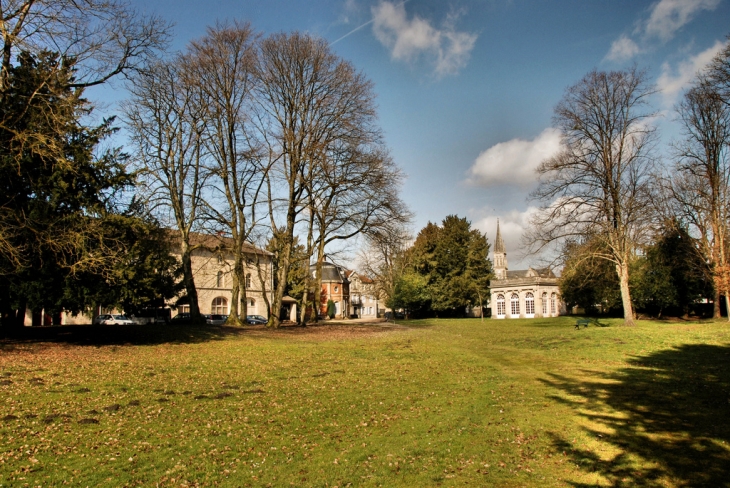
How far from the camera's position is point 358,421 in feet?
28.7

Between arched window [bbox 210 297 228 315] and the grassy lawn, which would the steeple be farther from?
the grassy lawn

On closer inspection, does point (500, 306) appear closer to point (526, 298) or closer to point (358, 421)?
point (526, 298)

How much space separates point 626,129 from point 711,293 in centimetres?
2364

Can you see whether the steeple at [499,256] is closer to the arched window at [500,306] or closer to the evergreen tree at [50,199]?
the arched window at [500,306]

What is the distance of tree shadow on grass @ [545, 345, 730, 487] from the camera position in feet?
20.6

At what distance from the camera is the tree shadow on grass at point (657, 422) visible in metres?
6.29

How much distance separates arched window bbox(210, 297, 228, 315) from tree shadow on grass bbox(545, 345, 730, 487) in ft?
162

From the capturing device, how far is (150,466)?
6.10 metres

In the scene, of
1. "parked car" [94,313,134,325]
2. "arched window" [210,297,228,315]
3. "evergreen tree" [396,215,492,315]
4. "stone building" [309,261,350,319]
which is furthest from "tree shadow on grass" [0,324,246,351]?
"stone building" [309,261,350,319]

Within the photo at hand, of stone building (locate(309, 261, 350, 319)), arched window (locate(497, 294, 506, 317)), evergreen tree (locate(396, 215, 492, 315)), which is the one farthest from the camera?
stone building (locate(309, 261, 350, 319))

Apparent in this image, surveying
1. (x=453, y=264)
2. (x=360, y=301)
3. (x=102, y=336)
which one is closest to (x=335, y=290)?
(x=360, y=301)

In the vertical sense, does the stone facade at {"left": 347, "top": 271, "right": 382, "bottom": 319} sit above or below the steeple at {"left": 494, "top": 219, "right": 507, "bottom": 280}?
below

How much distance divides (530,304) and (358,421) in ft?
224

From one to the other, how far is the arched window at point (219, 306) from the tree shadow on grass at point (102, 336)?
104 ft
